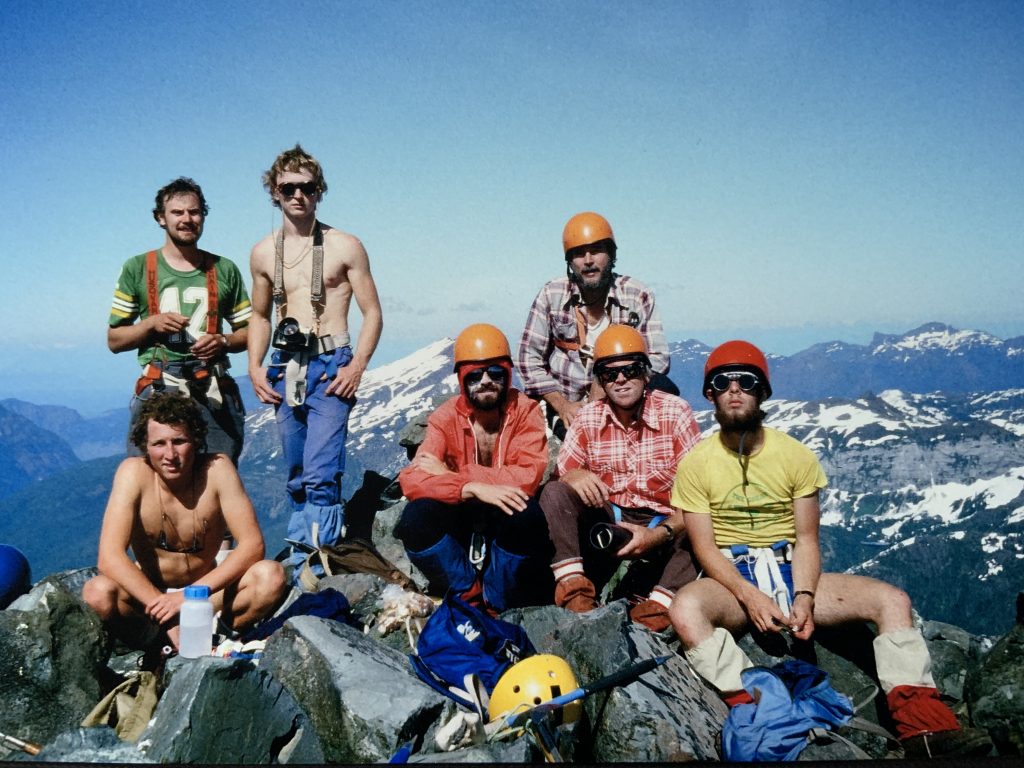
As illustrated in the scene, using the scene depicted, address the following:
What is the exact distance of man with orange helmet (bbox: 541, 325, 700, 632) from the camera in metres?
7.21

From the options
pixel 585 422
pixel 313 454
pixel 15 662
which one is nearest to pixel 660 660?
pixel 585 422

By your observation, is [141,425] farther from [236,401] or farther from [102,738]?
[102,738]

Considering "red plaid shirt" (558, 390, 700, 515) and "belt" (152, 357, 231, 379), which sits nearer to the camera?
"red plaid shirt" (558, 390, 700, 515)

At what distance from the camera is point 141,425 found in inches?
288

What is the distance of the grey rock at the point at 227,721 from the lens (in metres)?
5.28

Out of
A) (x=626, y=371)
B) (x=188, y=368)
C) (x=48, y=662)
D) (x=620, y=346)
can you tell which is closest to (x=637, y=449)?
(x=626, y=371)

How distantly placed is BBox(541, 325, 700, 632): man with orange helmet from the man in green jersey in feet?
14.0

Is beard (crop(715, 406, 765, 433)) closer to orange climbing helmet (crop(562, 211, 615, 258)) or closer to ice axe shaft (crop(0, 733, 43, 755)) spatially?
orange climbing helmet (crop(562, 211, 615, 258))

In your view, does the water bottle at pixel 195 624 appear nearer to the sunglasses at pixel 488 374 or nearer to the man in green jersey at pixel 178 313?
the man in green jersey at pixel 178 313

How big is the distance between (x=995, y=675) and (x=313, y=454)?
726 centimetres

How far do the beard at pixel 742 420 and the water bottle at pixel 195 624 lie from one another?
15.8 ft

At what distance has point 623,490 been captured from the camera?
303 inches

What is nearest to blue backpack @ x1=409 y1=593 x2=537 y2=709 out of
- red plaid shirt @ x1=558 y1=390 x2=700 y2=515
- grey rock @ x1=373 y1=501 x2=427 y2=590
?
red plaid shirt @ x1=558 y1=390 x2=700 y2=515

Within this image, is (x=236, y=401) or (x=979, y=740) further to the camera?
(x=236, y=401)
